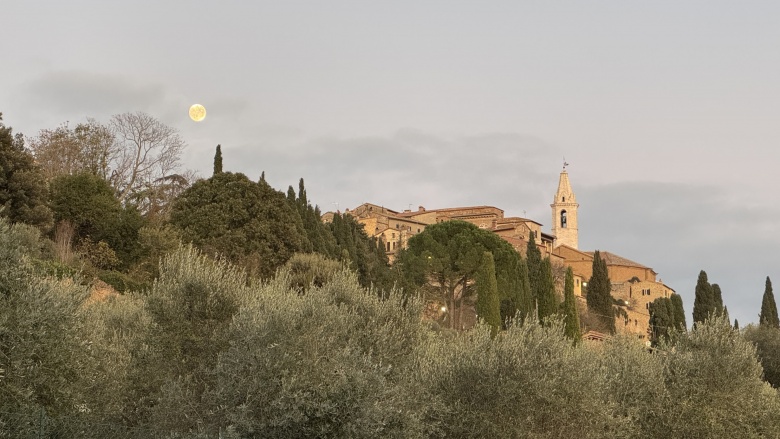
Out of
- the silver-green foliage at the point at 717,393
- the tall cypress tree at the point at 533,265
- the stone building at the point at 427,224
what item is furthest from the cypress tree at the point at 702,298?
the silver-green foliage at the point at 717,393

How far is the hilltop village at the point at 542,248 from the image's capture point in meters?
105

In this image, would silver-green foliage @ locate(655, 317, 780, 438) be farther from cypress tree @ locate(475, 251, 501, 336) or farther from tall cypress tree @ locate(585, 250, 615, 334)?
tall cypress tree @ locate(585, 250, 615, 334)

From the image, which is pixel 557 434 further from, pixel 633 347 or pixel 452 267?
pixel 452 267

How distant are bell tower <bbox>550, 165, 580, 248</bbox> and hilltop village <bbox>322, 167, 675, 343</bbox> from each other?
97.2 feet

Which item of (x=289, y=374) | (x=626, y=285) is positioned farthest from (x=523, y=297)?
(x=626, y=285)

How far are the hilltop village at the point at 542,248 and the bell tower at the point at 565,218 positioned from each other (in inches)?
1166

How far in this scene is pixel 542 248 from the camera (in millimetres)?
110750

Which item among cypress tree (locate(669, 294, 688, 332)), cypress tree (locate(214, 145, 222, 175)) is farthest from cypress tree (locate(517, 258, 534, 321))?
cypress tree (locate(214, 145, 222, 175))

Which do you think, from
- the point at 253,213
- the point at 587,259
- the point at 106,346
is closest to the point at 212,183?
the point at 253,213

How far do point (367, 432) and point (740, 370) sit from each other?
42.3 ft

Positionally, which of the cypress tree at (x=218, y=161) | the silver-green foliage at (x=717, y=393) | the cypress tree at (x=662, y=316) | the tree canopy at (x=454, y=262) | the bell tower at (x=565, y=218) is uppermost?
the bell tower at (x=565, y=218)

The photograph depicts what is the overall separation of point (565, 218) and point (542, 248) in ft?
147

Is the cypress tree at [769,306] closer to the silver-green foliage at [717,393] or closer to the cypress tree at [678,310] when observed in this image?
the cypress tree at [678,310]

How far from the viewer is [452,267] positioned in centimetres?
6781
